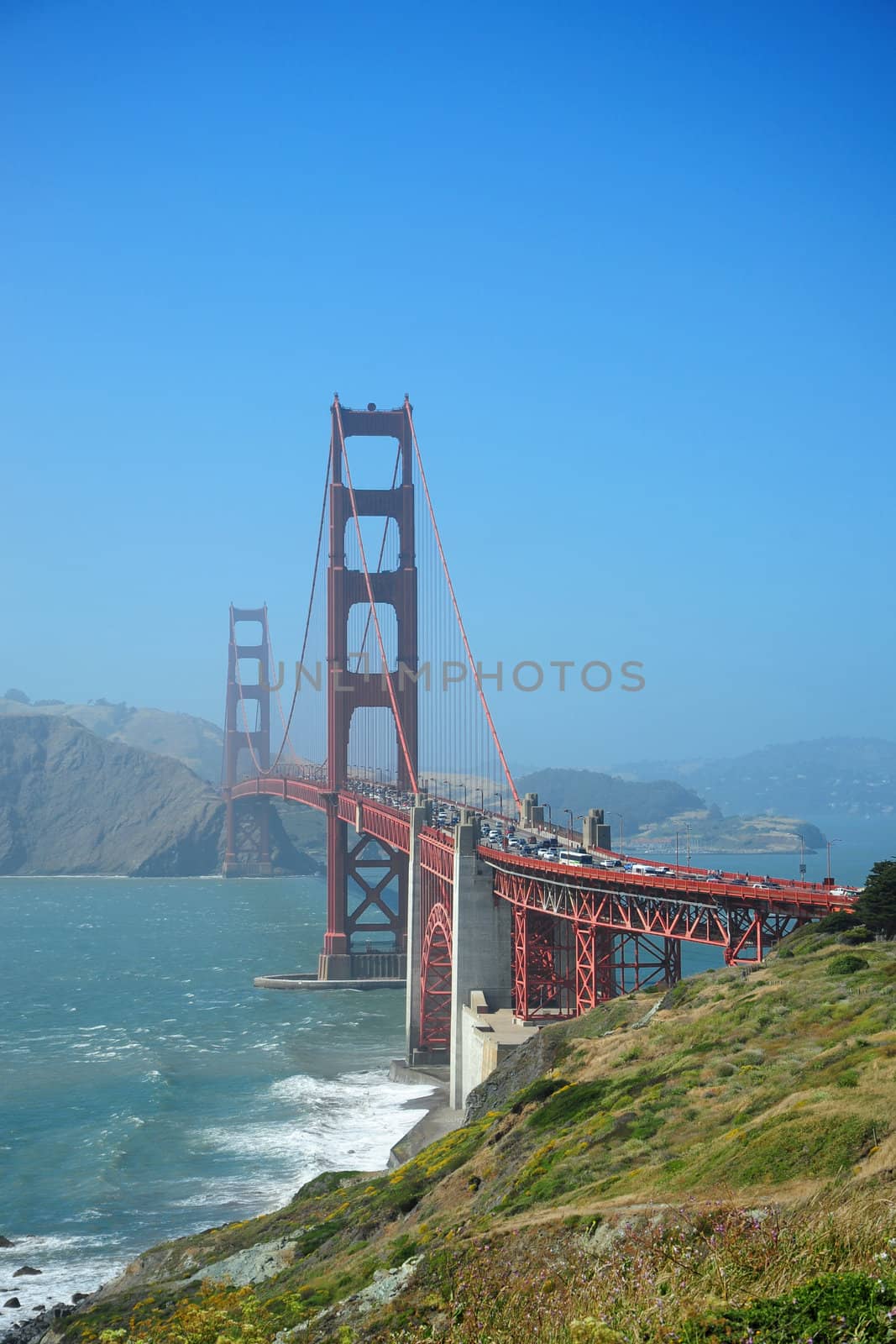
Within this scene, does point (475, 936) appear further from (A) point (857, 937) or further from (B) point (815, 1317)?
(B) point (815, 1317)

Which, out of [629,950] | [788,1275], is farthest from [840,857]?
[788,1275]

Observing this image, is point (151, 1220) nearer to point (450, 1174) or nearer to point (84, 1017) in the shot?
point (450, 1174)

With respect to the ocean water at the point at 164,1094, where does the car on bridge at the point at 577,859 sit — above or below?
above

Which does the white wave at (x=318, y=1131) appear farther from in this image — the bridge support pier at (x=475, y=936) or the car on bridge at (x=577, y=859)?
the car on bridge at (x=577, y=859)

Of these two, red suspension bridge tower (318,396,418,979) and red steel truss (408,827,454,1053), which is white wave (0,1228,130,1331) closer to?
red steel truss (408,827,454,1053)

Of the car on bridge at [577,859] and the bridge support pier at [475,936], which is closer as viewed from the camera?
the car on bridge at [577,859]

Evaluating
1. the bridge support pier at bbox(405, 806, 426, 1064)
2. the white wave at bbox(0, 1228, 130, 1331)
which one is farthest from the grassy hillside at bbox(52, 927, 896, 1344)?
the bridge support pier at bbox(405, 806, 426, 1064)

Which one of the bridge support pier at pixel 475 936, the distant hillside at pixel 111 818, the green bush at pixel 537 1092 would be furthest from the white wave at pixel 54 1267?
the distant hillside at pixel 111 818
